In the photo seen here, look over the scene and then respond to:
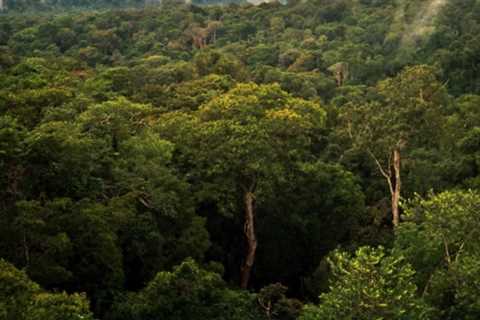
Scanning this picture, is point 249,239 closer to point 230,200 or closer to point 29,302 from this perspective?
point 230,200

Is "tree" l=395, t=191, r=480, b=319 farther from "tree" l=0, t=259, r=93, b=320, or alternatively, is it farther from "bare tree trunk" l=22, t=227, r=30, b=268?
"bare tree trunk" l=22, t=227, r=30, b=268

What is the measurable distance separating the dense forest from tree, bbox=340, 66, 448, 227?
10 cm

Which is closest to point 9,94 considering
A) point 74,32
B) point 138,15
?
point 74,32

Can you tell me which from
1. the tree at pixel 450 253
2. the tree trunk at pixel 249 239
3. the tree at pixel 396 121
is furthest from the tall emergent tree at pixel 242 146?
the tree at pixel 450 253

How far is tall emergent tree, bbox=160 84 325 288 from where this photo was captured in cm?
2959

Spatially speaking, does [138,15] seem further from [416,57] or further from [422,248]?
[422,248]

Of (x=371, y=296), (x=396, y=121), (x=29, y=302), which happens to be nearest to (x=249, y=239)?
(x=396, y=121)

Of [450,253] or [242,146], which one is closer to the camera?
[450,253]

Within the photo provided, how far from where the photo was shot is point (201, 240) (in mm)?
28734

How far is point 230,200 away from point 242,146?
2.53 meters

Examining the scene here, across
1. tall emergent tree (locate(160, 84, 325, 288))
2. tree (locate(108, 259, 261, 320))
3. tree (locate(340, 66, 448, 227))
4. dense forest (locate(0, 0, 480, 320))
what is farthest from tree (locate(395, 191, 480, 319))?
tall emergent tree (locate(160, 84, 325, 288))

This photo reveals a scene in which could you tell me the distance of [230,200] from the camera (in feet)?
99.3

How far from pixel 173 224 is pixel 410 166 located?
44.8ft

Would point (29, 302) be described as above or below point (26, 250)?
above
